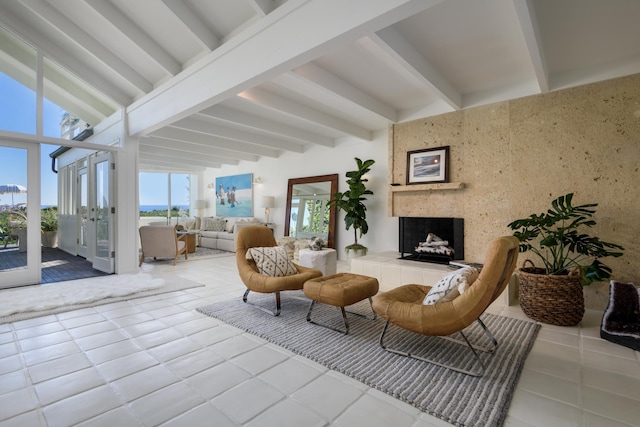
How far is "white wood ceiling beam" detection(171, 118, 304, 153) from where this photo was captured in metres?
5.37

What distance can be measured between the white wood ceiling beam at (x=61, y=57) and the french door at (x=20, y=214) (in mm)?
1196

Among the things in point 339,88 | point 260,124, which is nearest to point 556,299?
point 339,88

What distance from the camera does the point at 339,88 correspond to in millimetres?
3783

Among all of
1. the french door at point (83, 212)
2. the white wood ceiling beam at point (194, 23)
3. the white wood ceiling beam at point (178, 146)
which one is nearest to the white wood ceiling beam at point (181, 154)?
the white wood ceiling beam at point (178, 146)

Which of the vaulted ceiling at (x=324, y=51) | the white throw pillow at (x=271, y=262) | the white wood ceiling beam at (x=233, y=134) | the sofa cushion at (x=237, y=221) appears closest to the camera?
the vaulted ceiling at (x=324, y=51)

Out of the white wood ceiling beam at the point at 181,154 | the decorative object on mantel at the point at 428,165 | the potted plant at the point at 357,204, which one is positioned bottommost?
the potted plant at the point at 357,204

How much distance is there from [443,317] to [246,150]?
6.28 m

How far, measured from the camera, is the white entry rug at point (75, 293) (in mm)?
3166

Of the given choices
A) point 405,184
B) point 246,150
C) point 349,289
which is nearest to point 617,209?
point 405,184

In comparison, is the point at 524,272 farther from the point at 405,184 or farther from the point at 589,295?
the point at 405,184

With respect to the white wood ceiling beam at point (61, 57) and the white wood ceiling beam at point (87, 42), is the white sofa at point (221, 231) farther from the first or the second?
the white wood ceiling beam at point (87, 42)

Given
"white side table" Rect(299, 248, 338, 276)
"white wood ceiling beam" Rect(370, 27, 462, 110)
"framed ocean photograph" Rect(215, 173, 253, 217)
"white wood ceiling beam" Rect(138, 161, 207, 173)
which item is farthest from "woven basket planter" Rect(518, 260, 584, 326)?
"white wood ceiling beam" Rect(138, 161, 207, 173)

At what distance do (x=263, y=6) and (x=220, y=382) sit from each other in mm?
2903

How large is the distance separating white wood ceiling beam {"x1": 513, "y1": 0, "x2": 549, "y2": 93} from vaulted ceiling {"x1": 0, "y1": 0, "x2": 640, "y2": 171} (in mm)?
12
